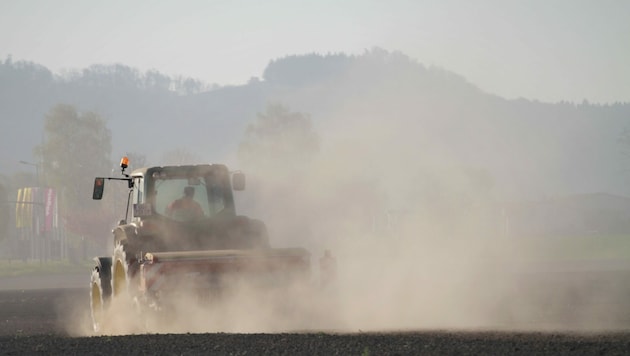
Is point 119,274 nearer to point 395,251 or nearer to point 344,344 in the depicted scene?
point 344,344

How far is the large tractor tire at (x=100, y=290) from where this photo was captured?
20.5m

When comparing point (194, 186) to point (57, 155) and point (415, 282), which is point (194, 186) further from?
point (57, 155)

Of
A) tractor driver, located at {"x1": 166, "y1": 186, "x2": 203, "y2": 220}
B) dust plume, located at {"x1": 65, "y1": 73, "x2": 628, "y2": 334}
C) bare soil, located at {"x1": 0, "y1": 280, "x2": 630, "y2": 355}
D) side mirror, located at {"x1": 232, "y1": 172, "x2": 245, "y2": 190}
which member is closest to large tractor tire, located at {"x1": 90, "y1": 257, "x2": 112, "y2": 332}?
dust plume, located at {"x1": 65, "y1": 73, "x2": 628, "y2": 334}

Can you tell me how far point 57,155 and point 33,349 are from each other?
360 feet

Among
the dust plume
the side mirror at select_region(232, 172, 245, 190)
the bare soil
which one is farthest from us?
the side mirror at select_region(232, 172, 245, 190)

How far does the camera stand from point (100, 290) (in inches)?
813

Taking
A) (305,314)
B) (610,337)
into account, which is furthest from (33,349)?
(610,337)

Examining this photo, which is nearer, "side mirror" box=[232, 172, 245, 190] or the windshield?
"side mirror" box=[232, 172, 245, 190]

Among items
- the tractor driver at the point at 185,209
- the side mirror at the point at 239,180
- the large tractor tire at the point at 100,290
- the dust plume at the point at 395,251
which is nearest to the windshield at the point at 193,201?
the tractor driver at the point at 185,209

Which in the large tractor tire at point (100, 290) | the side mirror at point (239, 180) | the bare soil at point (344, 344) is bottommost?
the bare soil at point (344, 344)

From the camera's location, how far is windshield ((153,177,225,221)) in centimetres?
2042

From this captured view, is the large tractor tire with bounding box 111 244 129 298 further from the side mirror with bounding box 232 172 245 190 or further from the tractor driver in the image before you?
the side mirror with bounding box 232 172 245 190

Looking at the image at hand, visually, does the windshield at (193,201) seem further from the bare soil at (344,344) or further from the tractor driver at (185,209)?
the bare soil at (344,344)

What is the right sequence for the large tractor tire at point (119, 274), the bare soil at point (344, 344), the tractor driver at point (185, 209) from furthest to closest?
the tractor driver at point (185, 209)
the large tractor tire at point (119, 274)
the bare soil at point (344, 344)
